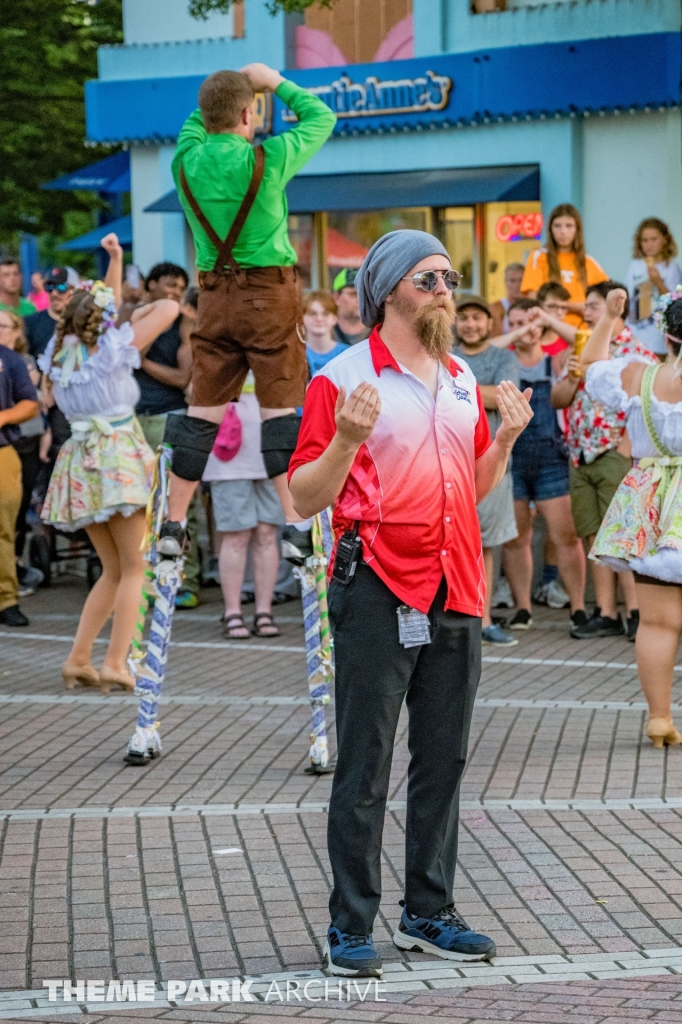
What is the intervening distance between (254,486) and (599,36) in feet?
37.2

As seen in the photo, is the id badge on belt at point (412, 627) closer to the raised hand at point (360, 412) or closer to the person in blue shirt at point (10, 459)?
the raised hand at point (360, 412)

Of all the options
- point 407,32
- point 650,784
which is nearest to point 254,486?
point 650,784

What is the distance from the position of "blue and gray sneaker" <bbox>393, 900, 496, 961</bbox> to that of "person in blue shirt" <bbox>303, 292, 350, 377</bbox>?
19.2 ft

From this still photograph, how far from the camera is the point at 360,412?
4.07 m

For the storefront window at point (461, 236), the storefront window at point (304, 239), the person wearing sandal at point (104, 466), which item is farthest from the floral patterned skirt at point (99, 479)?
the storefront window at point (304, 239)

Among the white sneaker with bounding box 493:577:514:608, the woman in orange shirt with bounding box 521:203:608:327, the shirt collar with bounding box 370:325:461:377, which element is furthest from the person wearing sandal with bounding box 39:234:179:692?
the woman in orange shirt with bounding box 521:203:608:327

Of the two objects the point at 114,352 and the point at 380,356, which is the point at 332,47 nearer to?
the point at 114,352

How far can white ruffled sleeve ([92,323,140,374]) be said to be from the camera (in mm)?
8477

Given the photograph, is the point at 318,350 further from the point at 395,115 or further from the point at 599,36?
the point at 395,115

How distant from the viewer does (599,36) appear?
19562mm

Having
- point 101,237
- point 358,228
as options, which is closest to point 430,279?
point 358,228

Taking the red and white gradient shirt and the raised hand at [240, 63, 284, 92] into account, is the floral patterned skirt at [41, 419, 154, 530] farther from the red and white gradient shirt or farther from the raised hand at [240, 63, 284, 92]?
the red and white gradient shirt

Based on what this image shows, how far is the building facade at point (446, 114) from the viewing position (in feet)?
64.5

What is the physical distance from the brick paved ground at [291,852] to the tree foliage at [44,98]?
14860mm
